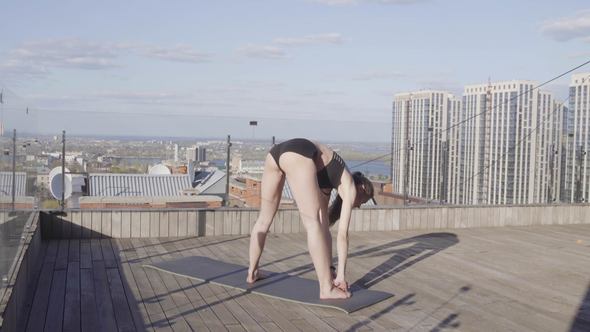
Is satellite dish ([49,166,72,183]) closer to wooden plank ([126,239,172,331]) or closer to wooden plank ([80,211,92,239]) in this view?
wooden plank ([80,211,92,239])

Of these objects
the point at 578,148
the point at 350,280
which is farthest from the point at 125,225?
the point at 578,148

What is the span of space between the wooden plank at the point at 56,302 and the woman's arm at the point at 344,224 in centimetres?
174

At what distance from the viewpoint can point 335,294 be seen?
4.12 metres

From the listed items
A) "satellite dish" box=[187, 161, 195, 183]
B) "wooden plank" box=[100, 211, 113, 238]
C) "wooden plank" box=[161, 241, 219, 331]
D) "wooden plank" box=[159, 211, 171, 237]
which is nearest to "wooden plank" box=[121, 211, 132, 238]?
"wooden plank" box=[100, 211, 113, 238]

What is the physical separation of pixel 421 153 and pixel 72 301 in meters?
5.52

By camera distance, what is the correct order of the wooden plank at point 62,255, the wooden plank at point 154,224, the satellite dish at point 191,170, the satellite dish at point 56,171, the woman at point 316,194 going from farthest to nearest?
the satellite dish at point 191,170 < the wooden plank at point 154,224 < the satellite dish at point 56,171 < the wooden plank at point 62,255 < the woman at point 316,194

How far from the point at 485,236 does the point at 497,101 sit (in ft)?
11.9

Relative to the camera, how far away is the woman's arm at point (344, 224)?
423cm

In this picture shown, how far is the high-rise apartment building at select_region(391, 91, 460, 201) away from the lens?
831cm

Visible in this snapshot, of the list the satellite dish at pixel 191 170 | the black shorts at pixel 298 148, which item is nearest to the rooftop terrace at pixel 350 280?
the black shorts at pixel 298 148

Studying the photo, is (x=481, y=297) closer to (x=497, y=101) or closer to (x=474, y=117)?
(x=474, y=117)

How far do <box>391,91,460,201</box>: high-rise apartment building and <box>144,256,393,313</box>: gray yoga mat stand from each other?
3679 millimetres

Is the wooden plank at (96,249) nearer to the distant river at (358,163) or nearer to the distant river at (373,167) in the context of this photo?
the distant river at (358,163)

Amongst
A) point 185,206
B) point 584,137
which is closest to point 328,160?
point 185,206
